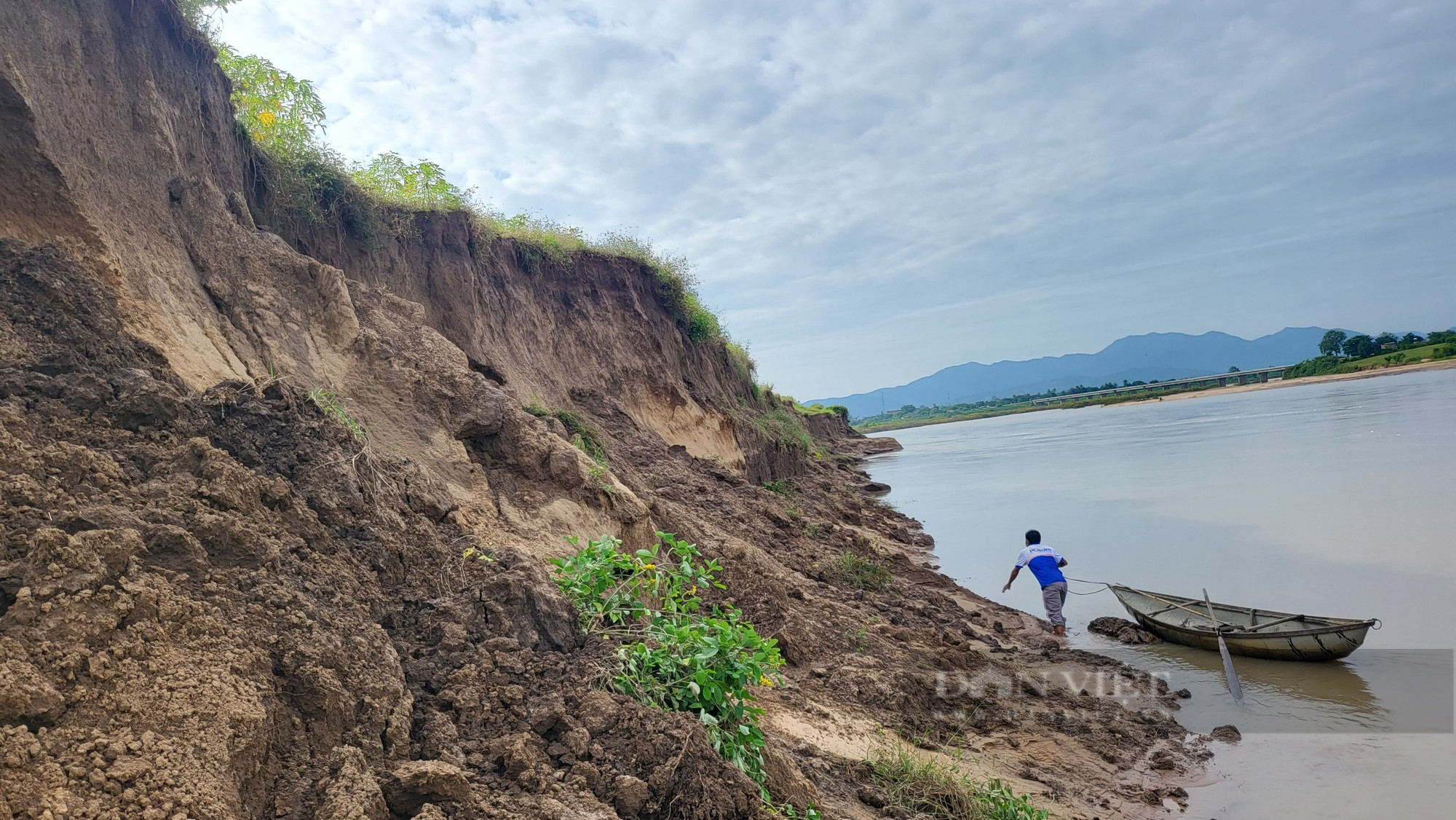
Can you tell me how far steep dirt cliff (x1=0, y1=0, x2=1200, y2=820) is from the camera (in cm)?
254

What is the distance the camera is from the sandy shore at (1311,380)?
76750mm

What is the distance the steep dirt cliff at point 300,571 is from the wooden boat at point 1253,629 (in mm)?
1541

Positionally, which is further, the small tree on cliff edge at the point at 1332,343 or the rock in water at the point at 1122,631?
the small tree on cliff edge at the point at 1332,343

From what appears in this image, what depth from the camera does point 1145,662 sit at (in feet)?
32.0

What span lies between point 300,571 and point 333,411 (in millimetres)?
1944

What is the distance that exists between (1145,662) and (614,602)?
329 inches

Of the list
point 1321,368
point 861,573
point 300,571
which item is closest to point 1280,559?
point 861,573

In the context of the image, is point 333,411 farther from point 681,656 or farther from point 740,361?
point 740,361

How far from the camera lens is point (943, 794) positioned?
4.92m

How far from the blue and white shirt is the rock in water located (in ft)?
2.99

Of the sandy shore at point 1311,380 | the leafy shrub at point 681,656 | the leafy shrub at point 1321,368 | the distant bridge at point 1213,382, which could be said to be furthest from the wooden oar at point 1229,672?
the distant bridge at point 1213,382

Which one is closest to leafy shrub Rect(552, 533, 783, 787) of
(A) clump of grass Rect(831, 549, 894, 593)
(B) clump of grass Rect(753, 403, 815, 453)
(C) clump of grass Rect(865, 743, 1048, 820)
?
(C) clump of grass Rect(865, 743, 1048, 820)

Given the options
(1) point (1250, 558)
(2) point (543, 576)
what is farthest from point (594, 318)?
(1) point (1250, 558)

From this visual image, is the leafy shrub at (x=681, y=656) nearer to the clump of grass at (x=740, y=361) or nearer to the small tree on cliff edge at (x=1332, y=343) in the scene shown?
the clump of grass at (x=740, y=361)
